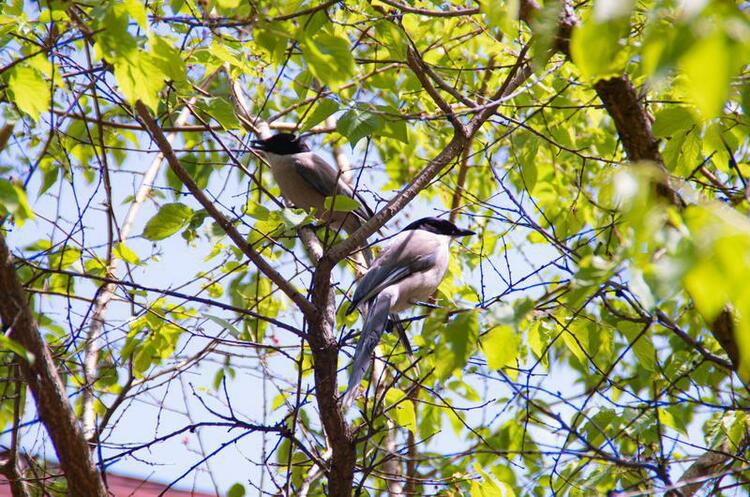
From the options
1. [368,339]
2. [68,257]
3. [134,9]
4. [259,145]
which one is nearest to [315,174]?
[259,145]

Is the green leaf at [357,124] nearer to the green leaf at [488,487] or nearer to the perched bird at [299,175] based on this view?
the green leaf at [488,487]

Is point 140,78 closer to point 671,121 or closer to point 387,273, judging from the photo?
point 671,121

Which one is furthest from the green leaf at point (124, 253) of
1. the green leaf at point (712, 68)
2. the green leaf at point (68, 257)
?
the green leaf at point (712, 68)

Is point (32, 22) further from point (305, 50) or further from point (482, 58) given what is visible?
point (482, 58)

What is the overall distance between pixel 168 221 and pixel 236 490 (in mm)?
1428

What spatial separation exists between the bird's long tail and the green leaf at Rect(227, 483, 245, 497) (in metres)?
0.81

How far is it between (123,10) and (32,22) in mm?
1206

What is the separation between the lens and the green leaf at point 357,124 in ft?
9.57

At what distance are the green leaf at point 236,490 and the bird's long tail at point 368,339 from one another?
2.67 feet

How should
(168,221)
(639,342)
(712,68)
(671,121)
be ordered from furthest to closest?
(168,221) → (639,342) → (671,121) → (712,68)

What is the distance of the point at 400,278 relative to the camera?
4.80 m

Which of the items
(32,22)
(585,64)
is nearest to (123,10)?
(32,22)

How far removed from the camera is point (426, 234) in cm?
537

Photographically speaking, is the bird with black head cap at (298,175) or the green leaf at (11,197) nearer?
the green leaf at (11,197)
